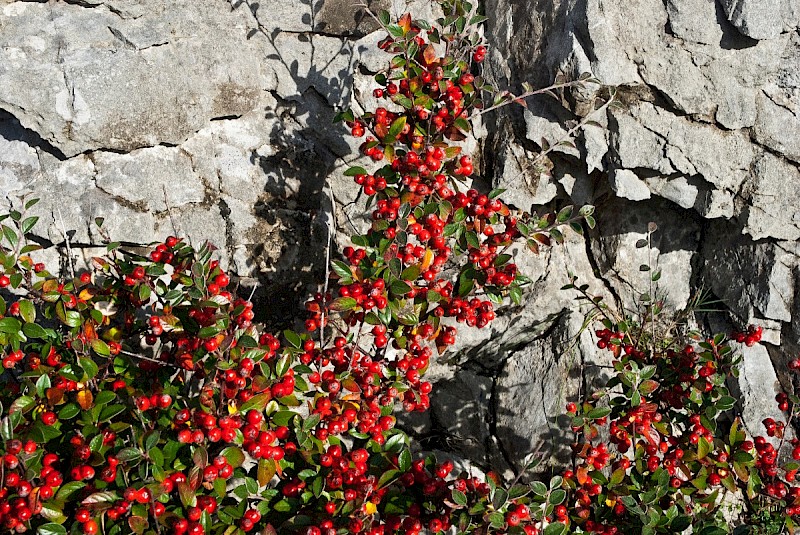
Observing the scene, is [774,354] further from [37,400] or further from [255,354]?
[37,400]

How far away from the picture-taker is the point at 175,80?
2.64m

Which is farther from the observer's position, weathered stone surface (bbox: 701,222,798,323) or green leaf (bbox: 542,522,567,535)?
weathered stone surface (bbox: 701,222,798,323)

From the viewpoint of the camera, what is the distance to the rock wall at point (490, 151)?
2.57 m

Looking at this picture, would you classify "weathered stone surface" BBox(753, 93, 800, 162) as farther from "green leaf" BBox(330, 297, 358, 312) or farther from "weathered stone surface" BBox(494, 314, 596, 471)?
"green leaf" BBox(330, 297, 358, 312)

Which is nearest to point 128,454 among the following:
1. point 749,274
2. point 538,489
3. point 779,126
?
point 538,489

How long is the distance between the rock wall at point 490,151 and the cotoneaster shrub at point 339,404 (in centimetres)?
39

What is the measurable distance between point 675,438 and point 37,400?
1988 mm

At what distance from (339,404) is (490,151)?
1450 mm

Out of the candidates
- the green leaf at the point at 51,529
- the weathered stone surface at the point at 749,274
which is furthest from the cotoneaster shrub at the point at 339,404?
the weathered stone surface at the point at 749,274

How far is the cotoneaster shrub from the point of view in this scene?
1.81m

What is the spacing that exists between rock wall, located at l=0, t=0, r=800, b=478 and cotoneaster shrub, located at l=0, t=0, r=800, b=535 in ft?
1.29

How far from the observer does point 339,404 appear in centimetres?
206

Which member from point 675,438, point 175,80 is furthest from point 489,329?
point 175,80

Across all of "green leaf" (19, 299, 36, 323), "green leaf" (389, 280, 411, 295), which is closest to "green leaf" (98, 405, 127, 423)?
"green leaf" (19, 299, 36, 323)
